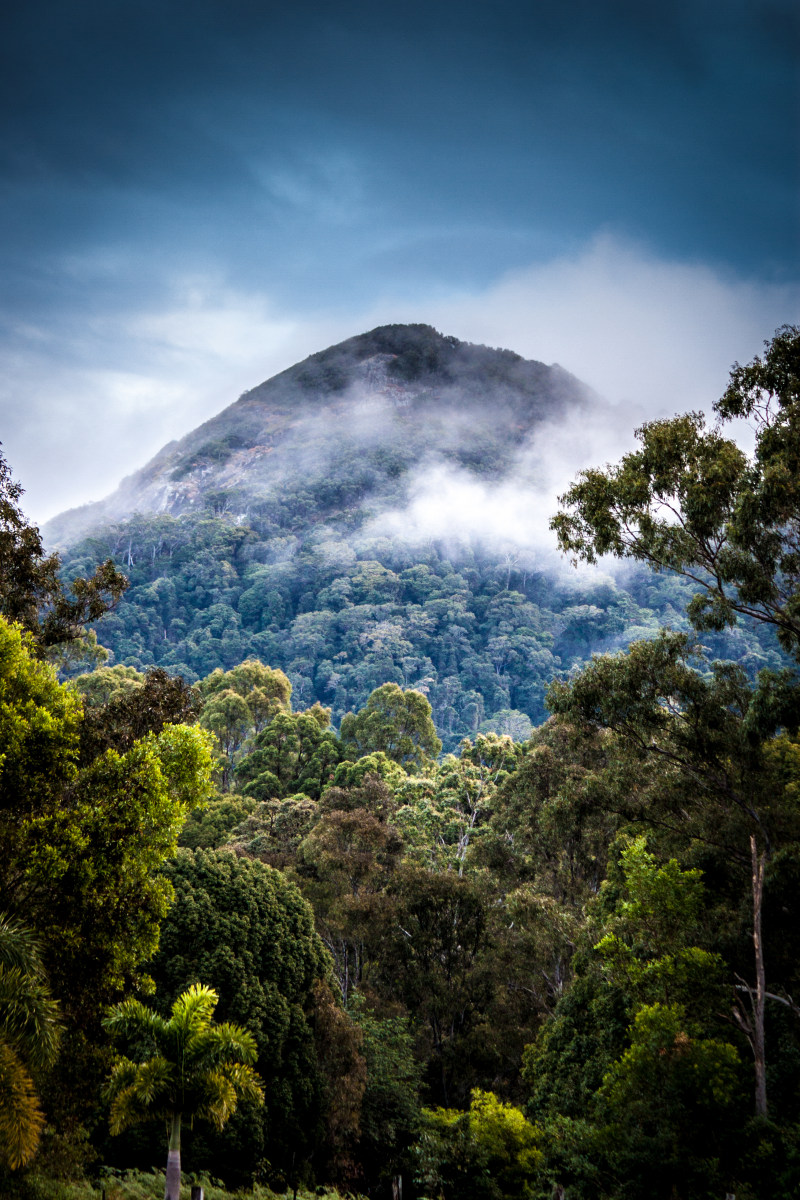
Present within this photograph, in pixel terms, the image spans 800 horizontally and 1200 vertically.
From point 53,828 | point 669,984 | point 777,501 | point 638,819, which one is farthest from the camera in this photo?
point 638,819

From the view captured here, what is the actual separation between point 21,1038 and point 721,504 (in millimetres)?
14108

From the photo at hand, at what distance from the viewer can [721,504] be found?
46.6 feet

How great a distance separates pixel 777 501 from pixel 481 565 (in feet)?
520

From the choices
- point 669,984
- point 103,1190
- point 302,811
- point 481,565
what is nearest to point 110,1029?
point 103,1190

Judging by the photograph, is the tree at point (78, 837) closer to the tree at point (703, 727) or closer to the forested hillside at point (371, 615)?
the tree at point (703, 727)

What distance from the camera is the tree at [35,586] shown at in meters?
14.5

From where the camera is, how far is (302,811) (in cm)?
3322

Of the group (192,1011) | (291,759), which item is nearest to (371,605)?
(291,759)

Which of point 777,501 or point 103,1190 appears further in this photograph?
point 777,501

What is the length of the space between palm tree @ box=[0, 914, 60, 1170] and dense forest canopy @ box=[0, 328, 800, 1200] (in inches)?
1.2

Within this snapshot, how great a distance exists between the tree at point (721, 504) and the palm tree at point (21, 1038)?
39.4 feet

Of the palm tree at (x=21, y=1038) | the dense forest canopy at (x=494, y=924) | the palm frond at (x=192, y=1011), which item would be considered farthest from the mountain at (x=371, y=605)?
the palm tree at (x=21, y=1038)

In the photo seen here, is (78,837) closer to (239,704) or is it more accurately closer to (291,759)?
(291,759)

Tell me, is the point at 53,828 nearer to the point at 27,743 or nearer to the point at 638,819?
the point at 27,743
